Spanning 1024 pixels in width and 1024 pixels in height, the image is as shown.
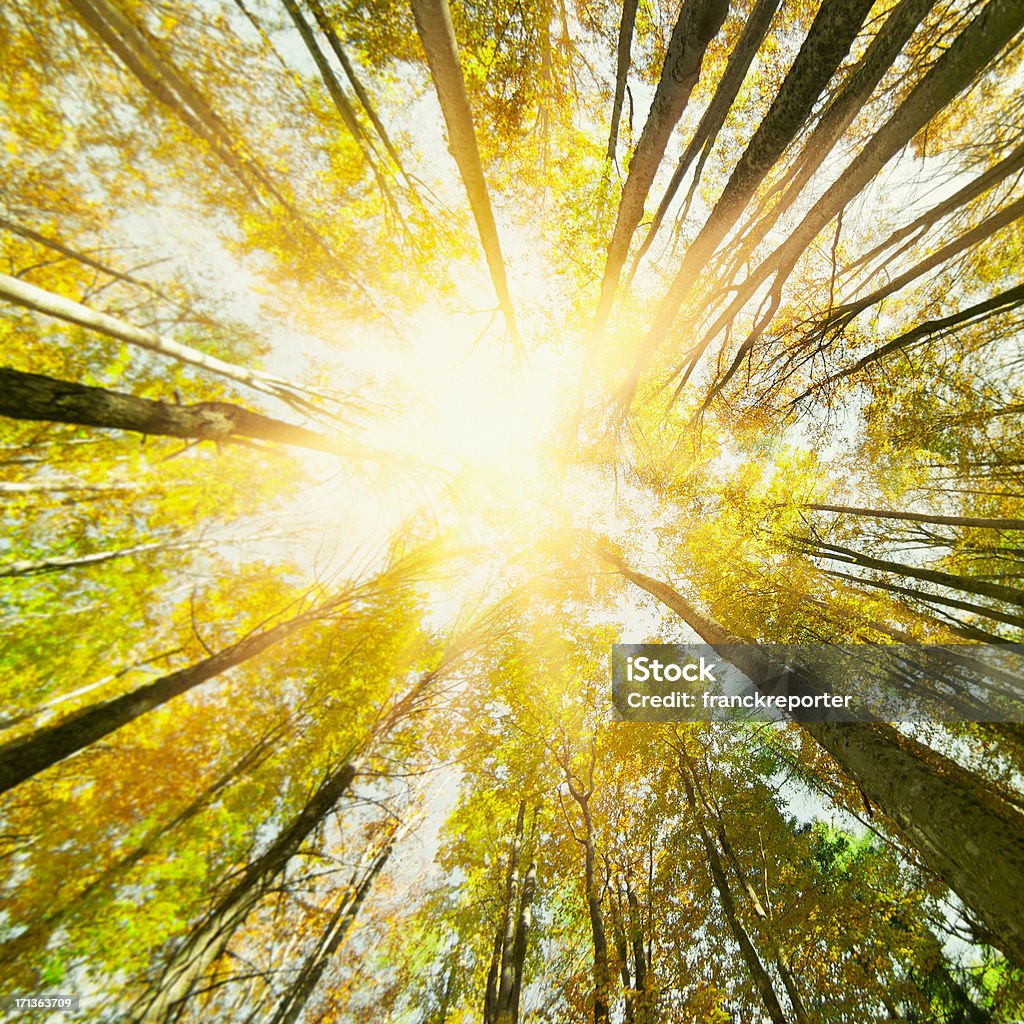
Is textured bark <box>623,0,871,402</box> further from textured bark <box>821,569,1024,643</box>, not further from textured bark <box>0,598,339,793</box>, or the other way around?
textured bark <box>0,598,339,793</box>

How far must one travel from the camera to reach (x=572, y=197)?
12.7ft

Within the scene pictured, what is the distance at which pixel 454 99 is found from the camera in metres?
2.57

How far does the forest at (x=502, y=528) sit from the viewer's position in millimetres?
3109

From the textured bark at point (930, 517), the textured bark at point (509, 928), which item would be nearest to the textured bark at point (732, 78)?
the textured bark at point (930, 517)

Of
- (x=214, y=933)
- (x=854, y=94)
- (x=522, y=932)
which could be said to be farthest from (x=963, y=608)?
(x=214, y=933)

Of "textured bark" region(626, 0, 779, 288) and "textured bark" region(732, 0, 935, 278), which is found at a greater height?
"textured bark" region(626, 0, 779, 288)

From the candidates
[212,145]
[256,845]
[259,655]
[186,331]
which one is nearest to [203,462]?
[186,331]

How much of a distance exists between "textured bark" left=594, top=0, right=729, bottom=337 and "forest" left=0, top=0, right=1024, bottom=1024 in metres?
0.04

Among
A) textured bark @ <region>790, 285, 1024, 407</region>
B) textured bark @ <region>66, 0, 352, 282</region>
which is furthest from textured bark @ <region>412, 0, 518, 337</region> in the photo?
textured bark @ <region>790, 285, 1024, 407</region>

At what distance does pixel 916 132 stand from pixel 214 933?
888cm

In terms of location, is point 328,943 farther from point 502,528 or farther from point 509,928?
point 502,528

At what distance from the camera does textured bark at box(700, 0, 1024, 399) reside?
1889mm

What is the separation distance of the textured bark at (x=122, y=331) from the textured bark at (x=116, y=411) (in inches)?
11.5

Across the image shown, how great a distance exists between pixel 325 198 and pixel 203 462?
5.04 meters
